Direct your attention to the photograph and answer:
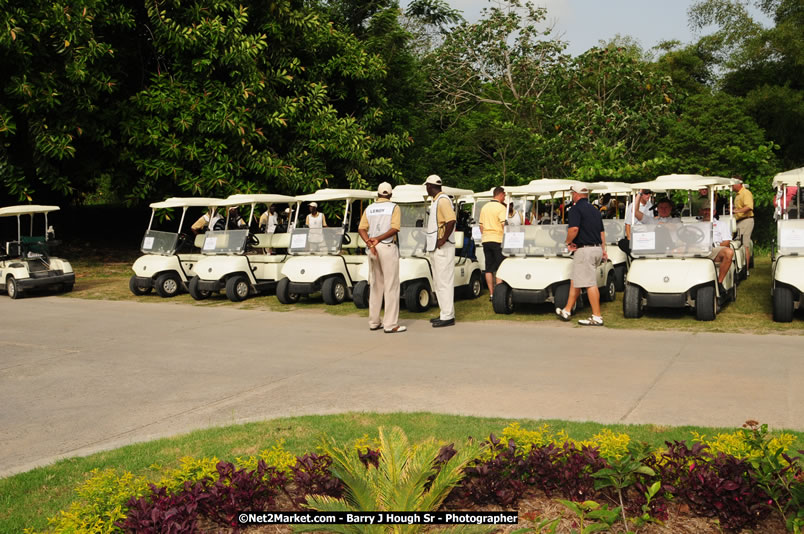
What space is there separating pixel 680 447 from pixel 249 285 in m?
11.1

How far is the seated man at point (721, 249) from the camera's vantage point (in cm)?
1076

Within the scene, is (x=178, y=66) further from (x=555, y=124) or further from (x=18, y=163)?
(x=555, y=124)

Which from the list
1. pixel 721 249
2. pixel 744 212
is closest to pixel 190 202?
pixel 721 249

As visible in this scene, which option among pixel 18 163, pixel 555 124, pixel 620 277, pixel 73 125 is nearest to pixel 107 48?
pixel 73 125

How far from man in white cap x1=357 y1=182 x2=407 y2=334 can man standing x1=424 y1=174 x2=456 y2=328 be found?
581mm

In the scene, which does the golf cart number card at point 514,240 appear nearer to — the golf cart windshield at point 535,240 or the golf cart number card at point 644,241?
the golf cart windshield at point 535,240

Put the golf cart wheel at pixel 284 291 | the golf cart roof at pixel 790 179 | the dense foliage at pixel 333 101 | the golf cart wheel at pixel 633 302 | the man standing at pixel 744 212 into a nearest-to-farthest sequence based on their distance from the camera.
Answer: the golf cart wheel at pixel 633 302 < the golf cart roof at pixel 790 179 < the golf cart wheel at pixel 284 291 < the man standing at pixel 744 212 < the dense foliage at pixel 333 101

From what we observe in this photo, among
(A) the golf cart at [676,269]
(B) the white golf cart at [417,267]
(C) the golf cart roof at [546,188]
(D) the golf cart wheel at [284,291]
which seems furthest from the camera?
(D) the golf cart wheel at [284,291]

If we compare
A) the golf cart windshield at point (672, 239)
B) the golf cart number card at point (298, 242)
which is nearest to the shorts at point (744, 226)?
the golf cart windshield at point (672, 239)

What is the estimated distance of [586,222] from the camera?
9.88 meters

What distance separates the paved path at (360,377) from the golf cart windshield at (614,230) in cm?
403

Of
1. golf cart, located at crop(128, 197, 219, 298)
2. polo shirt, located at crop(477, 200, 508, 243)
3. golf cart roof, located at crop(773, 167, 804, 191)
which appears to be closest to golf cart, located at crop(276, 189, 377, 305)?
polo shirt, located at crop(477, 200, 508, 243)

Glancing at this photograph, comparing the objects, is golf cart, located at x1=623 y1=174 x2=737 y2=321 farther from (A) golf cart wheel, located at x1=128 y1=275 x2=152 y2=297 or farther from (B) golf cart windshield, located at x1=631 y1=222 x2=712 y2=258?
(A) golf cart wheel, located at x1=128 y1=275 x2=152 y2=297

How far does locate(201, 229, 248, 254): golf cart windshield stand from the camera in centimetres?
1404
